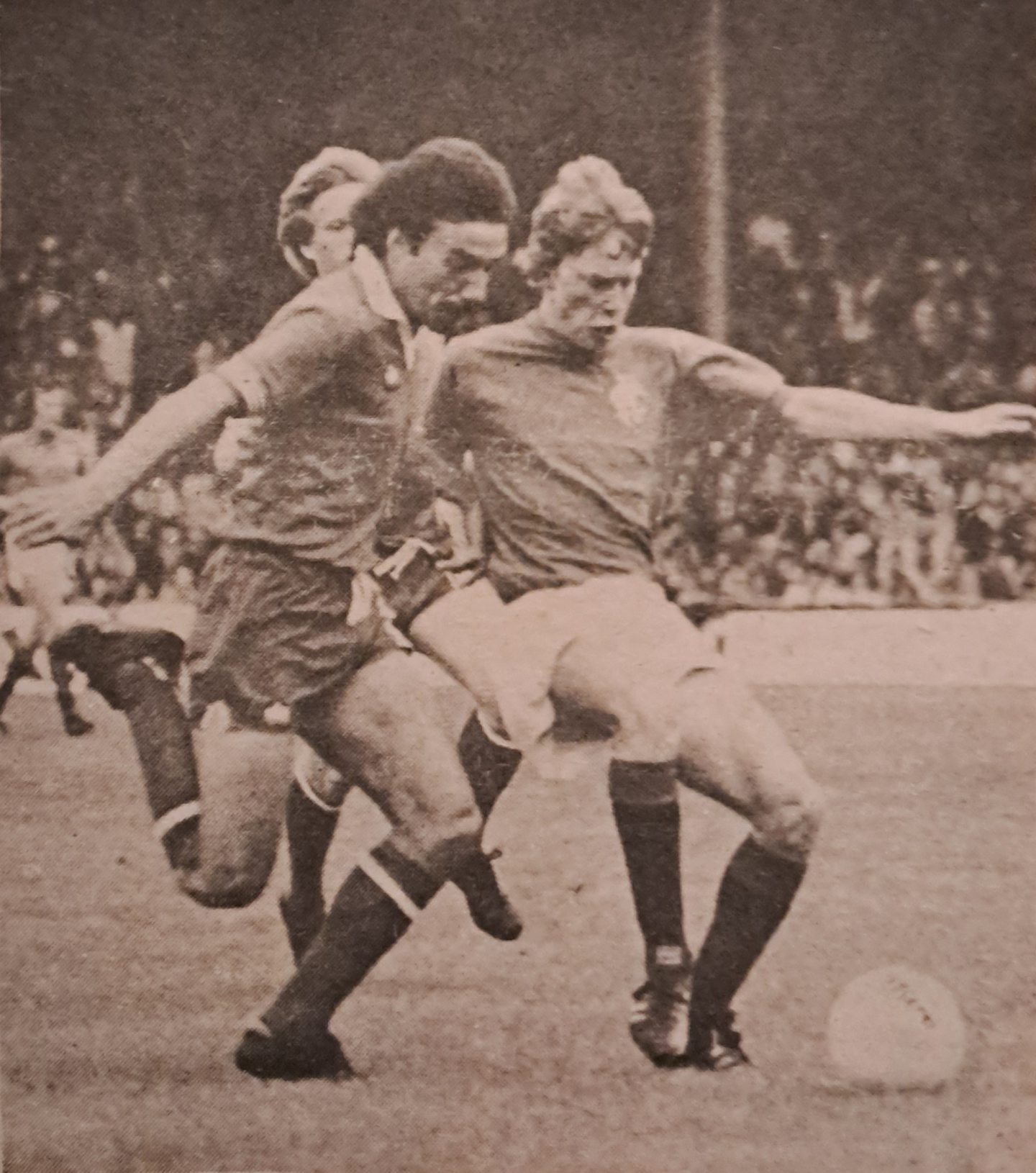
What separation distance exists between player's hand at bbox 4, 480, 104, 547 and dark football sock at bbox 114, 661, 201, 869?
0.36 metres

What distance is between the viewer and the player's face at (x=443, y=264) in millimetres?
3039

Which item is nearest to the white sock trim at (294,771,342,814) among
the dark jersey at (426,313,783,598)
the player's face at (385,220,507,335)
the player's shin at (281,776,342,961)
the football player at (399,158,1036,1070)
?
the player's shin at (281,776,342,961)

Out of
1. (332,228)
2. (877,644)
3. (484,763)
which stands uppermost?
(332,228)

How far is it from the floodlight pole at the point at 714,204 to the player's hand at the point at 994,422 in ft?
1.96

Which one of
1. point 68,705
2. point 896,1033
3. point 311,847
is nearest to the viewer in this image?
point 896,1033

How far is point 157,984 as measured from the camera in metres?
3.06

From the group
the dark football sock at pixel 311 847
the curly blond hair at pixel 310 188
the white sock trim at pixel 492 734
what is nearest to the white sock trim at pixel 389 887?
the dark football sock at pixel 311 847

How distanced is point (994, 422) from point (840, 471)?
0.37 metres

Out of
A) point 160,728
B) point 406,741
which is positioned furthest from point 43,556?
point 406,741

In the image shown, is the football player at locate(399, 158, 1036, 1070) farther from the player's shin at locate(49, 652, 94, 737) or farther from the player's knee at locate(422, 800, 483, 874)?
the player's shin at locate(49, 652, 94, 737)

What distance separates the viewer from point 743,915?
293 centimetres

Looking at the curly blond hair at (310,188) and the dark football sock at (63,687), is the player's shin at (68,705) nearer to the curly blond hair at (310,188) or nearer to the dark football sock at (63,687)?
the dark football sock at (63,687)

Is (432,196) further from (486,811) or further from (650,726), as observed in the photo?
(486,811)

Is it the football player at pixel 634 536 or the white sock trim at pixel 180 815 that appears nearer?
the football player at pixel 634 536
